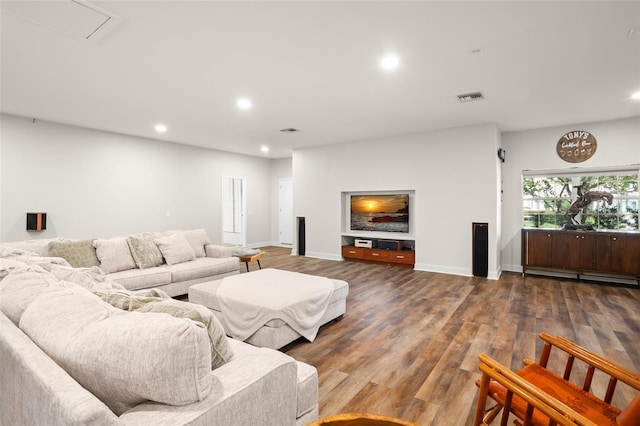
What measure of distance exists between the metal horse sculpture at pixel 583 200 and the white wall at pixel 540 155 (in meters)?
0.51

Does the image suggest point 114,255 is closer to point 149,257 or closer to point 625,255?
point 149,257

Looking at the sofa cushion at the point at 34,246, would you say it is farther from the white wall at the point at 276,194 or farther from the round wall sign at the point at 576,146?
the round wall sign at the point at 576,146

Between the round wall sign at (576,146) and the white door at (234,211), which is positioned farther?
the white door at (234,211)

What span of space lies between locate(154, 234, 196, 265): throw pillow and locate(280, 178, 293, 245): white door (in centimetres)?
477

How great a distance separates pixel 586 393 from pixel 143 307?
2.16 meters

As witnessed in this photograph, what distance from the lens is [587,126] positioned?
5.52m

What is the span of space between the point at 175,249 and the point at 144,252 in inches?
16.5

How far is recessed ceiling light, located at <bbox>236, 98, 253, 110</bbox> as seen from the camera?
436 centimetres

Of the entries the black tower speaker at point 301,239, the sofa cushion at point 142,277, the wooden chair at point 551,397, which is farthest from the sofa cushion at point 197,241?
the wooden chair at point 551,397

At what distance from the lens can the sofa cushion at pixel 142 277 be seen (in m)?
3.79

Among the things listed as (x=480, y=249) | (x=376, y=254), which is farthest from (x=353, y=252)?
(x=480, y=249)

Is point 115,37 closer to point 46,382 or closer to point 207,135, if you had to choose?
point 46,382

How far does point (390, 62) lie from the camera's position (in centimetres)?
318

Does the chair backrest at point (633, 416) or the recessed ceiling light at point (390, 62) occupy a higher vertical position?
the recessed ceiling light at point (390, 62)
